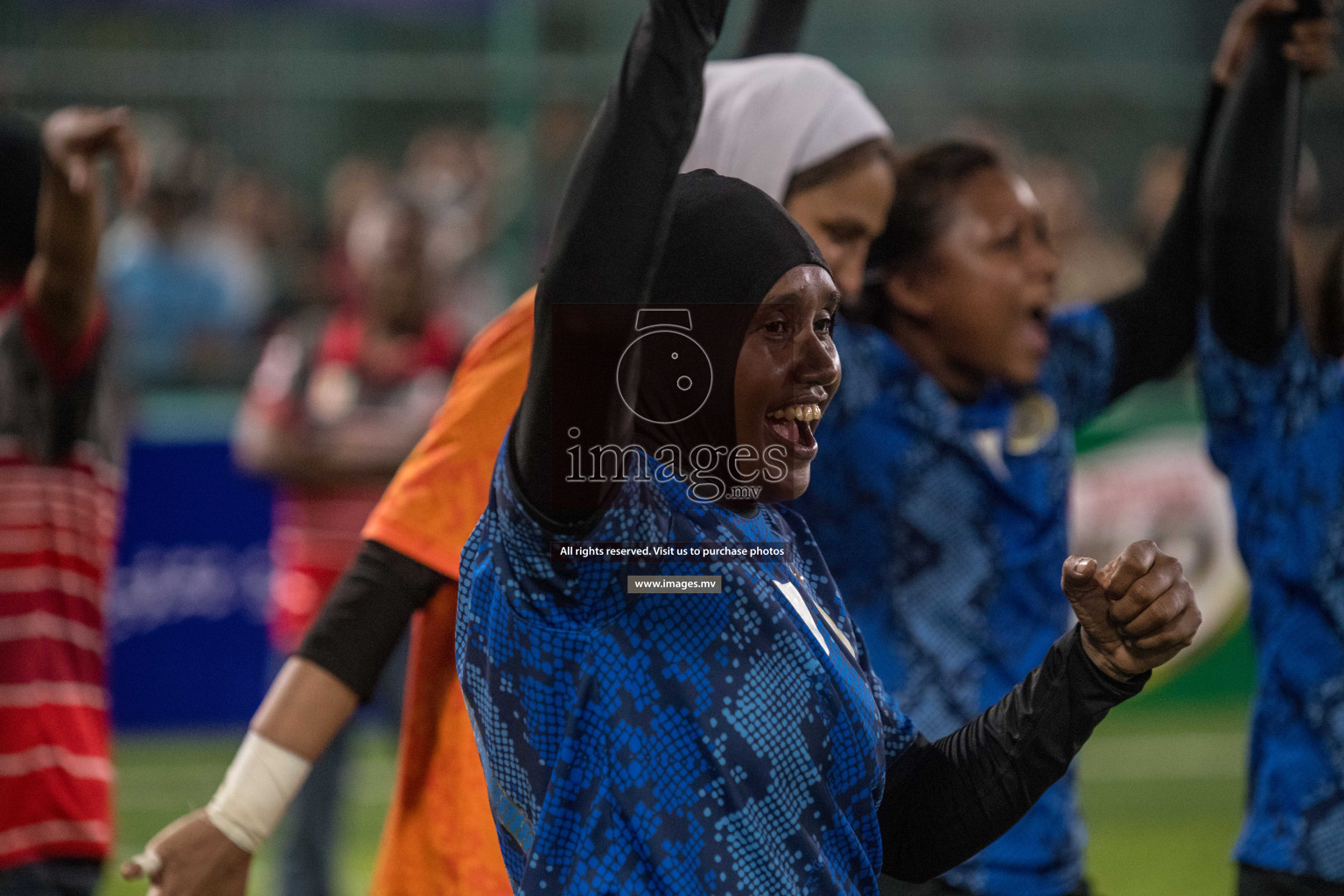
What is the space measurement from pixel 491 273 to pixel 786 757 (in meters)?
7.75

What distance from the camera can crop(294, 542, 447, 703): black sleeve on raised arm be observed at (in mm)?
2160

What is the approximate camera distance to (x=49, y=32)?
9.51 meters

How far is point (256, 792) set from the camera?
211 cm

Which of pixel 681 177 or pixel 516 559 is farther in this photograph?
pixel 681 177

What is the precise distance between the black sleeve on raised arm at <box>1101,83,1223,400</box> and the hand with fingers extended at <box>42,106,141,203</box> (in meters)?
1.81

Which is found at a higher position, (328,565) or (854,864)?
(854,864)

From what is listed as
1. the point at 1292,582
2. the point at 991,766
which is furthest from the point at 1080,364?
the point at 991,766

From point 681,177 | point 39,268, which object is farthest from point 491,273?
point 681,177

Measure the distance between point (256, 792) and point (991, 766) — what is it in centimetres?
98

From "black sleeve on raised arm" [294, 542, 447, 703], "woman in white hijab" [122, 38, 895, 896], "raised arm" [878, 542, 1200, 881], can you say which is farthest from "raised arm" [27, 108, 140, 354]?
"raised arm" [878, 542, 1200, 881]

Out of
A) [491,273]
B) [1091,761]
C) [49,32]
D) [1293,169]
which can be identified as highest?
[1293,169]

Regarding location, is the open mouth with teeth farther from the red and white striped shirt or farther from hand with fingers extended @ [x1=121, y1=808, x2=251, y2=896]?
the red and white striped shirt

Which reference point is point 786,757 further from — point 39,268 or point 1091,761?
point 1091,761

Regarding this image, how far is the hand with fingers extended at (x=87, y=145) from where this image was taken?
282 cm
